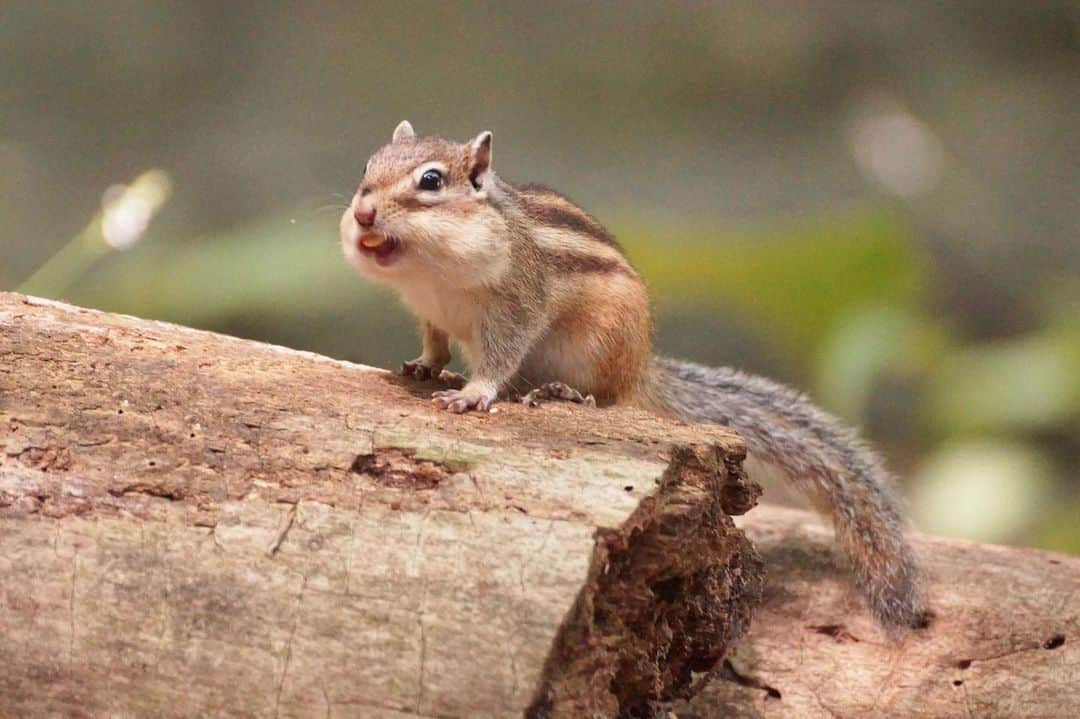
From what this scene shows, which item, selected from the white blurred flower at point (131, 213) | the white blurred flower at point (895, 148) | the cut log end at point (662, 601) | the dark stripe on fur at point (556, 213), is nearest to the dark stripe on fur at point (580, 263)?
the dark stripe on fur at point (556, 213)

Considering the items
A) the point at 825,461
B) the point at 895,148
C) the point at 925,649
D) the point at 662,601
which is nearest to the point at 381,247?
the point at 662,601

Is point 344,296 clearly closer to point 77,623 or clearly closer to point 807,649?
point 807,649

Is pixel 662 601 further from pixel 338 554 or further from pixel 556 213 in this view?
pixel 556 213

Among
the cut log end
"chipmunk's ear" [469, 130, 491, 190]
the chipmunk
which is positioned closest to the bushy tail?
the chipmunk

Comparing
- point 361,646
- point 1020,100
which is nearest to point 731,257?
point 361,646

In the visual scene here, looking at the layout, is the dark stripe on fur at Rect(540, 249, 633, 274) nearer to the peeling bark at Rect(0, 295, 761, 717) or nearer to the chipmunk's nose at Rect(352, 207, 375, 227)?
the chipmunk's nose at Rect(352, 207, 375, 227)

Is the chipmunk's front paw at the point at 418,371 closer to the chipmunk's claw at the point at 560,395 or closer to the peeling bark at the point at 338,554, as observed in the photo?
the chipmunk's claw at the point at 560,395
